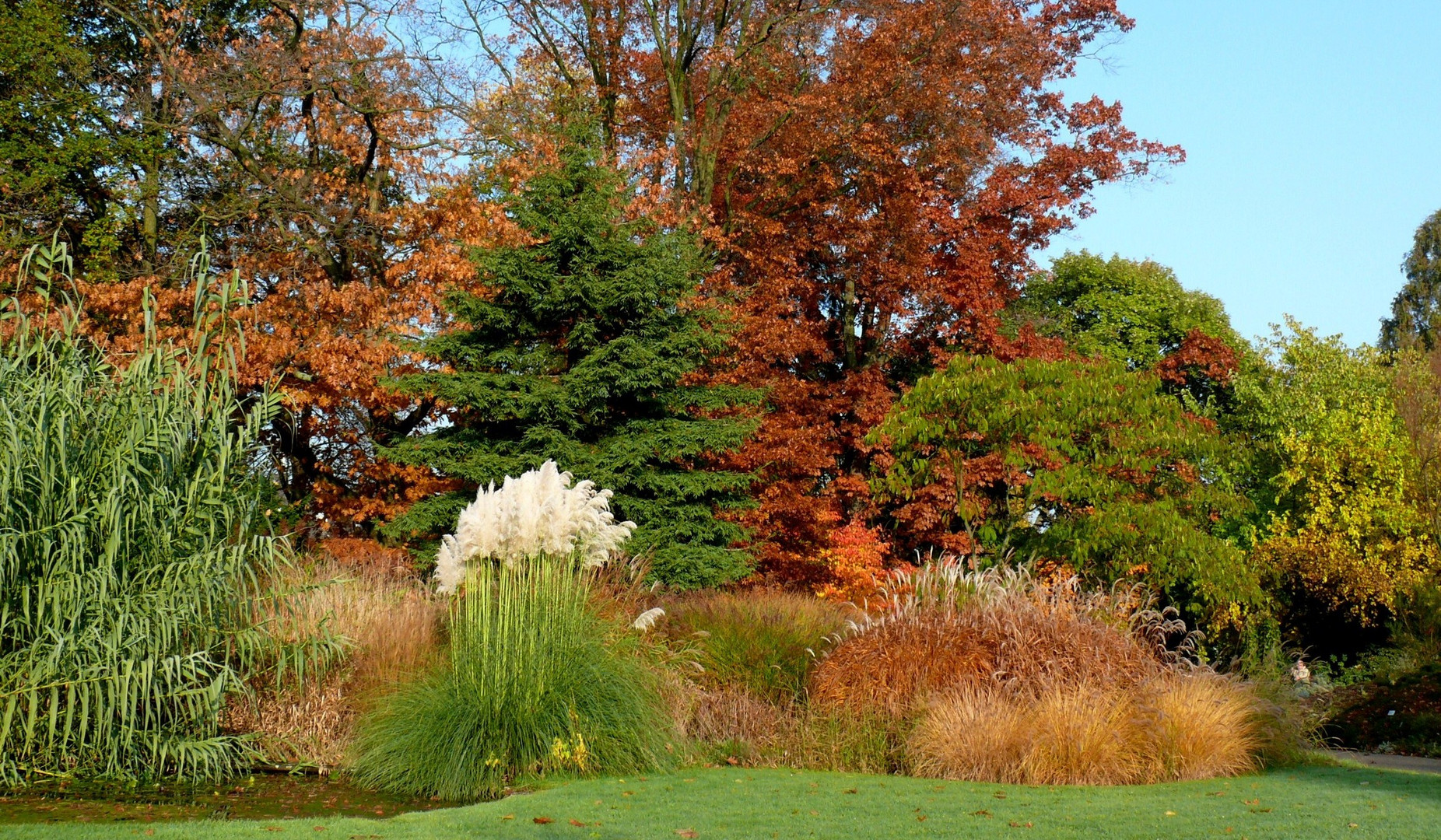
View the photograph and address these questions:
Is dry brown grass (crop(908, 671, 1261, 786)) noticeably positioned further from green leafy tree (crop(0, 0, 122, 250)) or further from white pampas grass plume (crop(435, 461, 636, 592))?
green leafy tree (crop(0, 0, 122, 250))

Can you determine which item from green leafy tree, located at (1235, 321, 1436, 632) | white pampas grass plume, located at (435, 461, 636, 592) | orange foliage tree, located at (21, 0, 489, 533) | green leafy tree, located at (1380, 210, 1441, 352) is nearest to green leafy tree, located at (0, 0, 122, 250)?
orange foliage tree, located at (21, 0, 489, 533)

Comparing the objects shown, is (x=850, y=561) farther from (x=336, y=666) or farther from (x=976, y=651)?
(x=336, y=666)

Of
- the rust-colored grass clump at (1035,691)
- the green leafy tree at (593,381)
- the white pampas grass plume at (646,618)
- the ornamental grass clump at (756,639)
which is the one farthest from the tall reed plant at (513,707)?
the green leafy tree at (593,381)

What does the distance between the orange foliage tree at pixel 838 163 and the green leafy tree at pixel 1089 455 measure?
488cm

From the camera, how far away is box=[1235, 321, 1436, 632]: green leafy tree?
21.8 m

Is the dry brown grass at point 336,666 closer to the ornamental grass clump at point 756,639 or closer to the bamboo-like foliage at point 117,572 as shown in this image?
the bamboo-like foliage at point 117,572

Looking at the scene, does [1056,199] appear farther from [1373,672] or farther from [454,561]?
[454,561]

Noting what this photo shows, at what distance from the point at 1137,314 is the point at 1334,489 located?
7.74 m

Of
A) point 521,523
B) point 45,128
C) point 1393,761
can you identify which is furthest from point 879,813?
point 45,128

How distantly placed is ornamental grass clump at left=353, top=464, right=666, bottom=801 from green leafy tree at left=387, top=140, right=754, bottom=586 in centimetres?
538

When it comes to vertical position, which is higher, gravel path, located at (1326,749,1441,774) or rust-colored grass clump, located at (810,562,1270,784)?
rust-colored grass clump, located at (810,562,1270,784)

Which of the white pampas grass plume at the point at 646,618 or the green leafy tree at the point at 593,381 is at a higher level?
the green leafy tree at the point at 593,381

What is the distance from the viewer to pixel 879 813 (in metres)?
6.36

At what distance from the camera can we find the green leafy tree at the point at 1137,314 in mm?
28531
